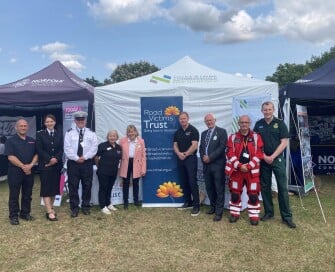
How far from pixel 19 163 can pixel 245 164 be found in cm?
302

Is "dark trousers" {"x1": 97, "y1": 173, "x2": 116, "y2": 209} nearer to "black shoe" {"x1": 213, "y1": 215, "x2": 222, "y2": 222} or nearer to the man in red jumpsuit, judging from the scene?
"black shoe" {"x1": 213, "y1": 215, "x2": 222, "y2": 222}

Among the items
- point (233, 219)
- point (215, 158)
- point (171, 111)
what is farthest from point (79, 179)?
point (233, 219)

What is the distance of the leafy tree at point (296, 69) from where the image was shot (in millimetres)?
36000

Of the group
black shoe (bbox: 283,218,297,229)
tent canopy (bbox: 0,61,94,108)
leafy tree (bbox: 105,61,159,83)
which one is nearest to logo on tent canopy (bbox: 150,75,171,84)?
tent canopy (bbox: 0,61,94,108)

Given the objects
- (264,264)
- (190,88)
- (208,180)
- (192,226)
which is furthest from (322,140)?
(264,264)

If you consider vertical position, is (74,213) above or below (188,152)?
below

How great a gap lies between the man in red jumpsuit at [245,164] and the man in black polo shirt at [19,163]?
107 inches

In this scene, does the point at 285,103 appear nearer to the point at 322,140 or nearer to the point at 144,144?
the point at 144,144

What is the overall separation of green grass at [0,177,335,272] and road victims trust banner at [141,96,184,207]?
12.7 inches

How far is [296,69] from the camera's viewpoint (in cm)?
3838

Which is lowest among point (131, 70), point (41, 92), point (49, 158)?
point (49, 158)

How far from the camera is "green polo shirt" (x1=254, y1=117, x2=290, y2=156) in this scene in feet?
16.6

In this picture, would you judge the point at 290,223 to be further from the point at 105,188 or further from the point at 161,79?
the point at 161,79

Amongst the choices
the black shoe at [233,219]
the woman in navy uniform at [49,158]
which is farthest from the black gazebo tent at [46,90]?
the black shoe at [233,219]
